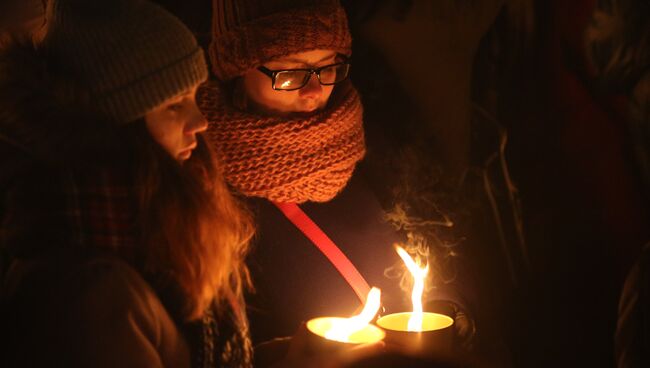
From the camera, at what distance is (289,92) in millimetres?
1688

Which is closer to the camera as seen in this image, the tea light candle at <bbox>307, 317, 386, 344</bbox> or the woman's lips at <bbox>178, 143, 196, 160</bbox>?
the tea light candle at <bbox>307, 317, 386, 344</bbox>

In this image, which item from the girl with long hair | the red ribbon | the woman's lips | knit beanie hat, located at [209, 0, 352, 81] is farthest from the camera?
the red ribbon

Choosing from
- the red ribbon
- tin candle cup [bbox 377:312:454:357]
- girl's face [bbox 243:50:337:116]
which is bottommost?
the red ribbon

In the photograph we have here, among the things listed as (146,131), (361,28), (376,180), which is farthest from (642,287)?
(146,131)

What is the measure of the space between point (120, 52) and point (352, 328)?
0.62 metres

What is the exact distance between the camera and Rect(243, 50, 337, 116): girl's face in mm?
1674

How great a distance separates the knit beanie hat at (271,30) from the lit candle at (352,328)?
683mm

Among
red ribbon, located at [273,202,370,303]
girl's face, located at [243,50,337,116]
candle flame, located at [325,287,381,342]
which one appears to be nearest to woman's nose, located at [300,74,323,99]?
girl's face, located at [243,50,337,116]

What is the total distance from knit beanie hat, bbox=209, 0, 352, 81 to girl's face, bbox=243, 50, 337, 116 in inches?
1.1

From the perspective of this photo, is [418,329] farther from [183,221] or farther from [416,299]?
[183,221]

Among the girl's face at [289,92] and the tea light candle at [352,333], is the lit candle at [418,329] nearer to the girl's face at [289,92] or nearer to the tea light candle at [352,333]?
the tea light candle at [352,333]

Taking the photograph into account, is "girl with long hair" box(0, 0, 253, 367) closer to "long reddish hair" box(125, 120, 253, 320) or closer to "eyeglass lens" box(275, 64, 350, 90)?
"long reddish hair" box(125, 120, 253, 320)

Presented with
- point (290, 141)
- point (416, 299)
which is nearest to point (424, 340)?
point (416, 299)

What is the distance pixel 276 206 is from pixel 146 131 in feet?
2.03
